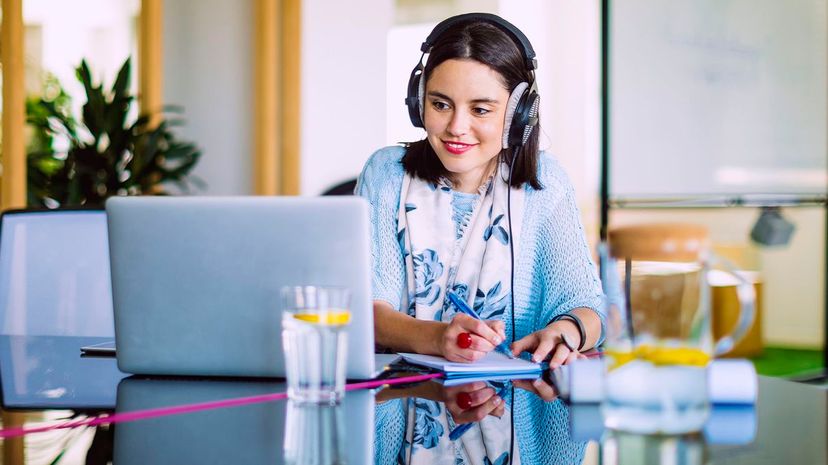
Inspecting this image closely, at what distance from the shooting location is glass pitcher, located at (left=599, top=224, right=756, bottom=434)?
82 cm

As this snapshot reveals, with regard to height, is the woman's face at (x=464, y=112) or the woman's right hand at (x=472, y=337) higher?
the woman's face at (x=464, y=112)

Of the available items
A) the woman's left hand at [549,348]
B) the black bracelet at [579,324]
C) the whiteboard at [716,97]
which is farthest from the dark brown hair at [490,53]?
the whiteboard at [716,97]

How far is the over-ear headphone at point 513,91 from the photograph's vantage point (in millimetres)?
1795

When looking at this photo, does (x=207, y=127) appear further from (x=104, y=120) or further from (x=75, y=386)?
(x=75, y=386)

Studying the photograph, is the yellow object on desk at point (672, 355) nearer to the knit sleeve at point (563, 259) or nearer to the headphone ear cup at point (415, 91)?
the knit sleeve at point (563, 259)

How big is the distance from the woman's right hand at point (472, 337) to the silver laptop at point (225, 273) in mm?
189

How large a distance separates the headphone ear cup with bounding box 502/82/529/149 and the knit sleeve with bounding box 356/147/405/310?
0.28 meters

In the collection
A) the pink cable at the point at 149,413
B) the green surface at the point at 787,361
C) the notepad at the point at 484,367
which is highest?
the notepad at the point at 484,367

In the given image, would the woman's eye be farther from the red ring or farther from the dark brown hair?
the red ring

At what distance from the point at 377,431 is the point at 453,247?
0.93 m

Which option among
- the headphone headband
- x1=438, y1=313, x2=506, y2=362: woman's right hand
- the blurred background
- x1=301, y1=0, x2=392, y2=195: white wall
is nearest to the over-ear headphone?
the headphone headband

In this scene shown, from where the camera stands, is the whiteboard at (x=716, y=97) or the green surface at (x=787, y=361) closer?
the whiteboard at (x=716, y=97)

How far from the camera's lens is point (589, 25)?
7324mm

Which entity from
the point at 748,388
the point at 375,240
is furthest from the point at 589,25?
the point at 748,388
